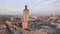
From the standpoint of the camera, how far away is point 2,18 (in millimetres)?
2457

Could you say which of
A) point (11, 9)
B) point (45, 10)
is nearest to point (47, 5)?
point (45, 10)

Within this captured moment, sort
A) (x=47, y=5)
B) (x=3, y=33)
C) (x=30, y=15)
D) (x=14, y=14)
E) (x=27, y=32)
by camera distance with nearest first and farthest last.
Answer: (x=27, y=32) < (x=3, y=33) < (x=47, y=5) < (x=14, y=14) < (x=30, y=15)

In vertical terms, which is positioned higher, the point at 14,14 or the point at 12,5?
the point at 12,5

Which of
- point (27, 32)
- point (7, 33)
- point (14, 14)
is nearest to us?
point (27, 32)

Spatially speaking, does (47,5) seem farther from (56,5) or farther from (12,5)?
(12,5)

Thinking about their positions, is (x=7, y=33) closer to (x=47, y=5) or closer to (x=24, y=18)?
(x=24, y=18)

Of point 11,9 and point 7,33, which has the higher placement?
point 11,9

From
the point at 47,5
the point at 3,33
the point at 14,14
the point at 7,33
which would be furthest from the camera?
the point at 14,14

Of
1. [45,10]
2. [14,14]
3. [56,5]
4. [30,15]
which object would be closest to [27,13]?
[30,15]

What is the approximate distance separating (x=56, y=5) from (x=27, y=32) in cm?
94

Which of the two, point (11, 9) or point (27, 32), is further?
point (11, 9)

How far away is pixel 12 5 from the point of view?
249 cm

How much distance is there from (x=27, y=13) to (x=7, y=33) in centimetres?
85

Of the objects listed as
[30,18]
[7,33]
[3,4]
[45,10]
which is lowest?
[7,33]
